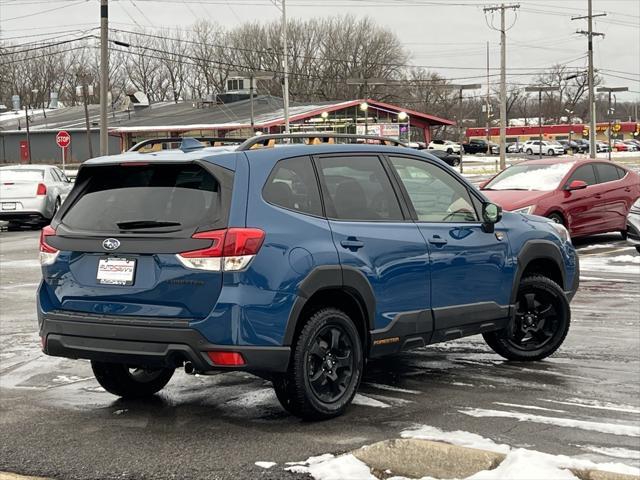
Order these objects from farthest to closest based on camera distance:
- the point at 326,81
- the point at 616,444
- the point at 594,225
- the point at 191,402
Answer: the point at 326,81 → the point at 594,225 → the point at 191,402 → the point at 616,444

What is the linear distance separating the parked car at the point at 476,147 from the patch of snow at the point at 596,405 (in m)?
96.6

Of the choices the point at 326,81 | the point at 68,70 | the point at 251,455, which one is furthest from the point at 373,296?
the point at 68,70

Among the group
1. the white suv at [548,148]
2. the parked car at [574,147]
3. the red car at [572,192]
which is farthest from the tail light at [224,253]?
the parked car at [574,147]

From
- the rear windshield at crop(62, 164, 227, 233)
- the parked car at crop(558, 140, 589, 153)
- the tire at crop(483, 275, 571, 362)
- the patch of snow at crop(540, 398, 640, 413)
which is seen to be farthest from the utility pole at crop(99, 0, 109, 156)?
the parked car at crop(558, 140, 589, 153)

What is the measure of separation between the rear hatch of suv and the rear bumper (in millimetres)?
81

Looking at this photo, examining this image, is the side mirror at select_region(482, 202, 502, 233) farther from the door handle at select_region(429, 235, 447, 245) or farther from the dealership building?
the dealership building

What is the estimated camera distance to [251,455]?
4996mm

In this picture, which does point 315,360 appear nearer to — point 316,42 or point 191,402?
point 191,402

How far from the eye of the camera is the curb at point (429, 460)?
4.63 metres

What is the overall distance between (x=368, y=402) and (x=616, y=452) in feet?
5.44

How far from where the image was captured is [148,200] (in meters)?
5.50

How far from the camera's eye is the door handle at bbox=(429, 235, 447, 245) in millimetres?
6379

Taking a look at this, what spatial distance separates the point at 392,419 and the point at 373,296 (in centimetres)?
76

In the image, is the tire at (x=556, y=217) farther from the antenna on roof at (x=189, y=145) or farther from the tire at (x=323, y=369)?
the antenna on roof at (x=189, y=145)
